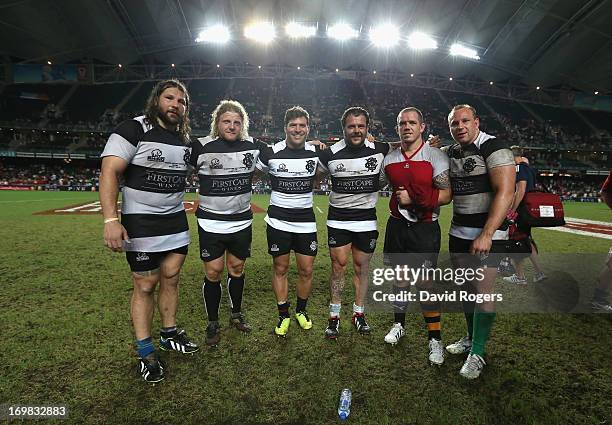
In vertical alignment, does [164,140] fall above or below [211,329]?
above

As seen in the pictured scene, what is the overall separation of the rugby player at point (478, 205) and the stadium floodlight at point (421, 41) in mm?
29569

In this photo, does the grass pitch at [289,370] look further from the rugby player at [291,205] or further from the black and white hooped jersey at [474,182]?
the black and white hooped jersey at [474,182]

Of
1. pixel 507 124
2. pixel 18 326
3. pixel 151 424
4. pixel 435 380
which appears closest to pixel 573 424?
pixel 435 380

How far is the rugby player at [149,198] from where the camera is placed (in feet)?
9.26

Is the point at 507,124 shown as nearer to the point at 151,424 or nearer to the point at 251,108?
the point at 251,108

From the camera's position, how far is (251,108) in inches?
1670

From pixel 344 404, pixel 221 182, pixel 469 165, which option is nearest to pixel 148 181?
pixel 221 182

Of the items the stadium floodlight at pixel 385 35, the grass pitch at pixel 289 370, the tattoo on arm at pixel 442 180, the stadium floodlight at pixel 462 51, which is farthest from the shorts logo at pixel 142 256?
the stadium floodlight at pixel 462 51

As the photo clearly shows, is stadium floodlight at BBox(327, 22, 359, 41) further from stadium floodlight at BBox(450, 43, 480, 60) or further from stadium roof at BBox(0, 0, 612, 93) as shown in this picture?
stadium floodlight at BBox(450, 43, 480, 60)

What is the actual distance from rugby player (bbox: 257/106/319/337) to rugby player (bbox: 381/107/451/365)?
969mm

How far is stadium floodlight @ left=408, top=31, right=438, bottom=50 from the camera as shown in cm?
2784

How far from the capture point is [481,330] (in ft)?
10.4

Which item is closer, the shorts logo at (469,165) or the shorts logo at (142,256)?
the shorts logo at (142,256)

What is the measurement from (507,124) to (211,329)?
48.3 meters
